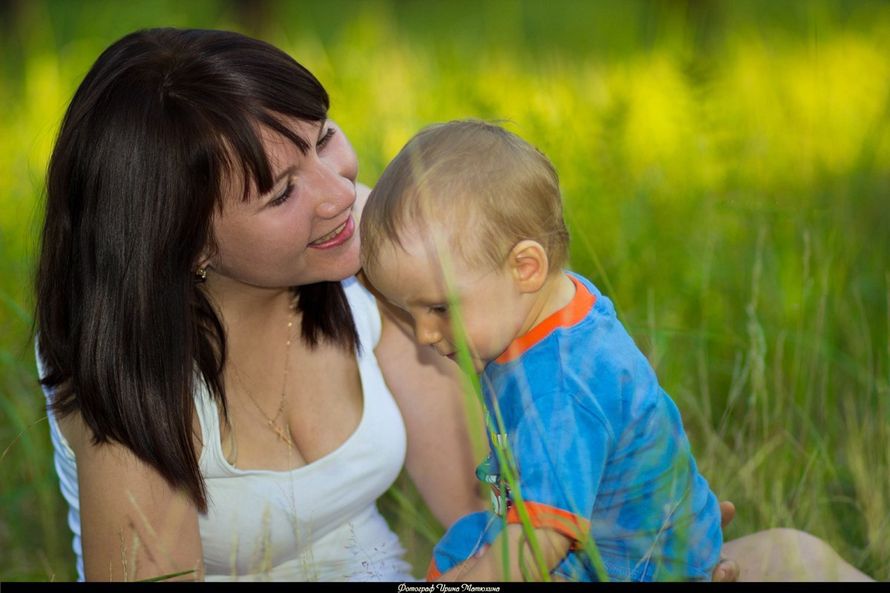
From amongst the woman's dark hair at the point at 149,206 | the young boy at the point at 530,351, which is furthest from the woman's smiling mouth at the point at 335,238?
the young boy at the point at 530,351

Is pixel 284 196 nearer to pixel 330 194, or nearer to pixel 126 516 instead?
pixel 330 194

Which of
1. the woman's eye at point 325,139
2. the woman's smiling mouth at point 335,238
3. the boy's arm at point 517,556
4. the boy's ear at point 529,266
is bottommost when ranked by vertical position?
the boy's arm at point 517,556

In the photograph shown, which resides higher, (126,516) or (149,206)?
(149,206)

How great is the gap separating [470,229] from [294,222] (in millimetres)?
447

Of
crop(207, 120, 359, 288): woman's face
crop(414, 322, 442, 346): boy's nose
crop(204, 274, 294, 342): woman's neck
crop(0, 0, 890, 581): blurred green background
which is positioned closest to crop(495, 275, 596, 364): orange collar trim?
crop(414, 322, 442, 346): boy's nose

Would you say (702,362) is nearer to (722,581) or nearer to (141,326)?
(722,581)

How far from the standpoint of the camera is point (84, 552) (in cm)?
208

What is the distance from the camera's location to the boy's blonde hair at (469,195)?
1591 millimetres

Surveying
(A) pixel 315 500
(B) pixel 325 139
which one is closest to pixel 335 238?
(B) pixel 325 139

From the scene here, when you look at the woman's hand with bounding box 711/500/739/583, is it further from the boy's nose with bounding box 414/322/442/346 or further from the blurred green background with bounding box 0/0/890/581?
the boy's nose with bounding box 414/322/442/346

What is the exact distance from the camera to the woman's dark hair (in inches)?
73.3

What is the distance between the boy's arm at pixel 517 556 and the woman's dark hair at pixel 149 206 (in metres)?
0.68

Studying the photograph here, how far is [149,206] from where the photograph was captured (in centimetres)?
188

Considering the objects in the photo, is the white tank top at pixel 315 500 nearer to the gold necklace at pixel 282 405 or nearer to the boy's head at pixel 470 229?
the gold necklace at pixel 282 405
